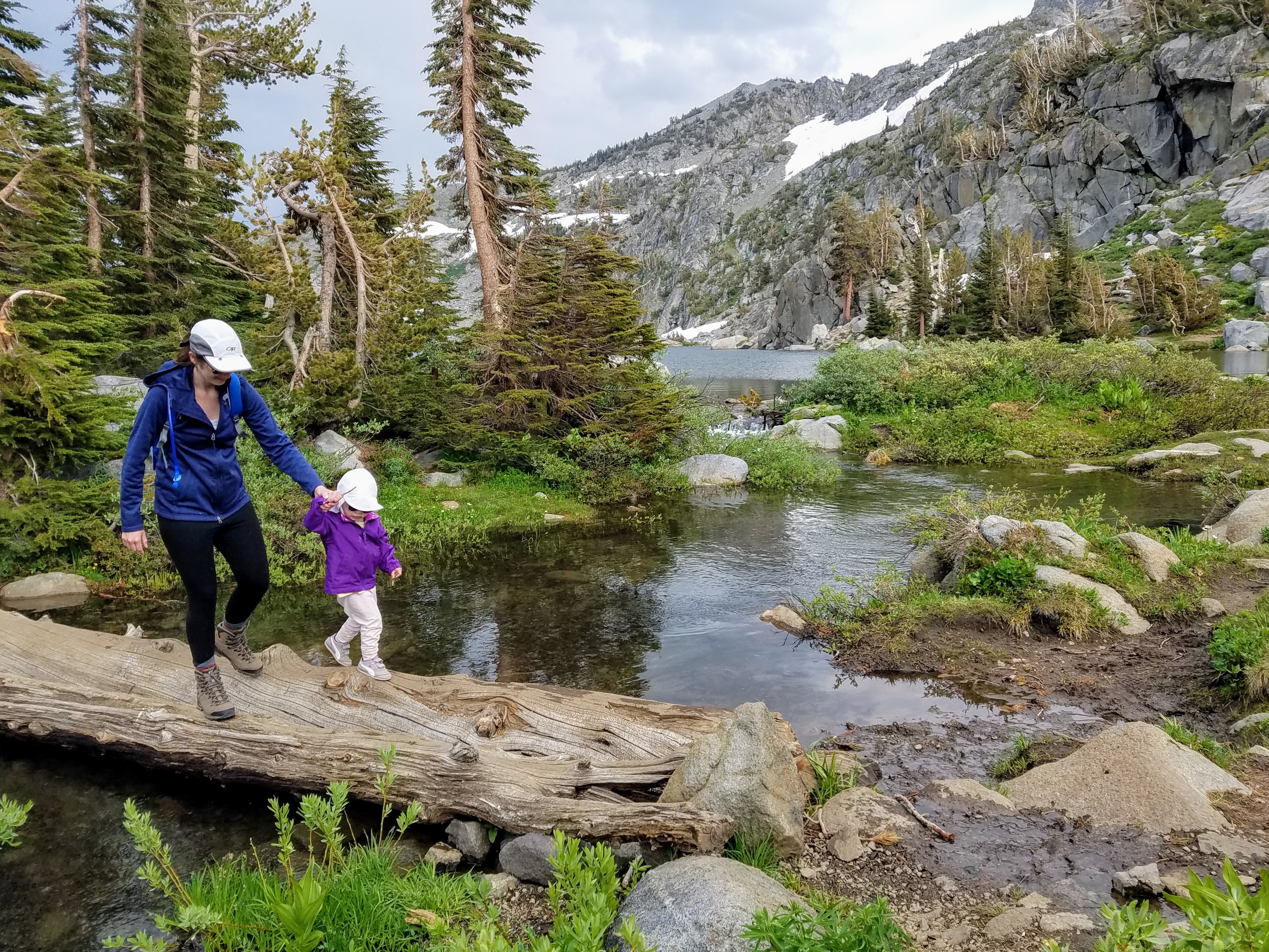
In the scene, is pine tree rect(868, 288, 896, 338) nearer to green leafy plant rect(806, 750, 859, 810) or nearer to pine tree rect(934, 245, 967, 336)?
pine tree rect(934, 245, 967, 336)

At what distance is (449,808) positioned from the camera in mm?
4777

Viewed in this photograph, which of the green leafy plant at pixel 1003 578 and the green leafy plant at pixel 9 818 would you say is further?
the green leafy plant at pixel 1003 578

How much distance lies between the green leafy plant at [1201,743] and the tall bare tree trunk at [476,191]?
1653 cm

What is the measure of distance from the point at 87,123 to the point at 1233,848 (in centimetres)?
2207

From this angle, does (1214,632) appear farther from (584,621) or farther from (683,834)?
(584,621)

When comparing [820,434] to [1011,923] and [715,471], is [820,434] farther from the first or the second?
[1011,923]

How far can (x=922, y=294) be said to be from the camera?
5762 centimetres

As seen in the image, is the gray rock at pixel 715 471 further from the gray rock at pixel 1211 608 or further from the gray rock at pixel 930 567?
the gray rock at pixel 1211 608

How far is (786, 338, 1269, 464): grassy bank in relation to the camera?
70.7ft

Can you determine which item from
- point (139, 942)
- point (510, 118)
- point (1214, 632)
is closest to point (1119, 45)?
point (510, 118)

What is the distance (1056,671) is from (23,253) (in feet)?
52.1

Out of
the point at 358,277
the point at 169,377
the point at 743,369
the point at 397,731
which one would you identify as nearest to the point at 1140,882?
the point at 397,731

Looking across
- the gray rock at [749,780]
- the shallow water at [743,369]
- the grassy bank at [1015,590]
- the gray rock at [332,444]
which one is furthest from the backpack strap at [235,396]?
the shallow water at [743,369]

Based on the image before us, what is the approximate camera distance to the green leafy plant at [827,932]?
8.91ft
